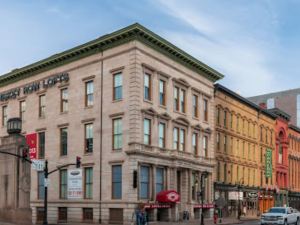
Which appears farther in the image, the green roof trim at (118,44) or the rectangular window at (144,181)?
the green roof trim at (118,44)

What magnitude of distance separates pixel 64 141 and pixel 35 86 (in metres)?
8.76

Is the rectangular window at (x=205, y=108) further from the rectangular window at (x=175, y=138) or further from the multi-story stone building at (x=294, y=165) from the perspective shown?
the multi-story stone building at (x=294, y=165)

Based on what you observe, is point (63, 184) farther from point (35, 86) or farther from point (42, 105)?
point (35, 86)

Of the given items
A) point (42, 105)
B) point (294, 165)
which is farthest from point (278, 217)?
point (294, 165)

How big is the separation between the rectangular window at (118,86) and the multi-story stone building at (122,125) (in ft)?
0.31

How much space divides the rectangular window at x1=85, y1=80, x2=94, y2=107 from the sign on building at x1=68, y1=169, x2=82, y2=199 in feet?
22.2

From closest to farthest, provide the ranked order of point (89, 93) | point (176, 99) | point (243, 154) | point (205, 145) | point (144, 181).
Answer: point (144, 181) → point (89, 93) → point (176, 99) → point (205, 145) → point (243, 154)

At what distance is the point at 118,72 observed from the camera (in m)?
46.7

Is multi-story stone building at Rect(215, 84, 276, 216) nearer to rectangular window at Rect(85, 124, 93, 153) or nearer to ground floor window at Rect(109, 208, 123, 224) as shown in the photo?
ground floor window at Rect(109, 208, 123, 224)

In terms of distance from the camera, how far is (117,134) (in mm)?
46094

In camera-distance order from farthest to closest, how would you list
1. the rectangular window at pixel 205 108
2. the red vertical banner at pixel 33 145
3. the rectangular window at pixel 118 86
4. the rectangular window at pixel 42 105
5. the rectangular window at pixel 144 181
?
the rectangular window at pixel 205 108 < the red vertical banner at pixel 33 145 < the rectangular window at pixel 42 105 < the rectangular window at pixel 118 86 < the rectangular window at pixel 144 181

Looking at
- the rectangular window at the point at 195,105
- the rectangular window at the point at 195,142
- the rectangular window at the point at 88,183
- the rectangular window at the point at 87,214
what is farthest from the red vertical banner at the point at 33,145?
the rectangular window at the point at 195,105

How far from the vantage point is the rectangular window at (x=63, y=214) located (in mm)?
49969

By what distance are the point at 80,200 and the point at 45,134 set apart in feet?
32.3
